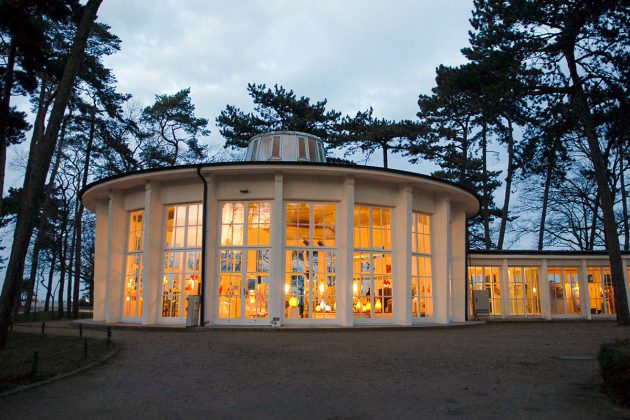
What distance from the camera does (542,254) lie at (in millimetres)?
27422

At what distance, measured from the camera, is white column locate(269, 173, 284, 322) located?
17.1 metres

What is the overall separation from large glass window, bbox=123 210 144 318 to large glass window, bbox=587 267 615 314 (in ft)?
75.6

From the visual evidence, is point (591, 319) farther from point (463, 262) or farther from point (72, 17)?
point (72, 17)

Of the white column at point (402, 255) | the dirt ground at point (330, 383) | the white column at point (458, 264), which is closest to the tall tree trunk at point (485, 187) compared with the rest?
the white column at point (458, 264)

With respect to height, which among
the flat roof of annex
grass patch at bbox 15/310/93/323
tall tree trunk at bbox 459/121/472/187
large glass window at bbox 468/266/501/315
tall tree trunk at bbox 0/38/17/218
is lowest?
grass patch at bbox 15/310/93/323

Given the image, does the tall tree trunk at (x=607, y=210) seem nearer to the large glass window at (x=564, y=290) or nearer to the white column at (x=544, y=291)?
the white column at (x=544, y=291)

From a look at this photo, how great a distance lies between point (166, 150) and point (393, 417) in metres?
32.6

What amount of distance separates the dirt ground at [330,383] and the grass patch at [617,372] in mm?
178

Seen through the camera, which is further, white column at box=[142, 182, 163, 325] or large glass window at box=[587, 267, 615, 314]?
large glass window at box=[587, 267, 615, 314]

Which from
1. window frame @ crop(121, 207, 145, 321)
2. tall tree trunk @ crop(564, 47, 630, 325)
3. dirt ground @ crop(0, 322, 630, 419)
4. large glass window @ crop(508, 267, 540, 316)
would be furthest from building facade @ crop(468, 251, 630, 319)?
window frame @ crop(121, 207, 145, 321)

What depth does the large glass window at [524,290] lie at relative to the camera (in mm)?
27859

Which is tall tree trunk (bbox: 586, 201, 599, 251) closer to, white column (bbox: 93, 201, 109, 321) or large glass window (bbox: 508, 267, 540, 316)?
large glass window (bbox: 508, 267, 540, 316)

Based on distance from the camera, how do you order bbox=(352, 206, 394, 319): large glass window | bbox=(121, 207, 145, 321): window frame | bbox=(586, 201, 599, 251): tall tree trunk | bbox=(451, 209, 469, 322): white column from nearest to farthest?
bbox=(352, 206, 394, 319): large glass window < bbox=(121, 207, 145, 321): window frame < bbox=(451, 209, 469, 322): white column < bbox=(586, 201, 599, 251): tall tree trunk

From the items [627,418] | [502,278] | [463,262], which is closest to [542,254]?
[502,278]
